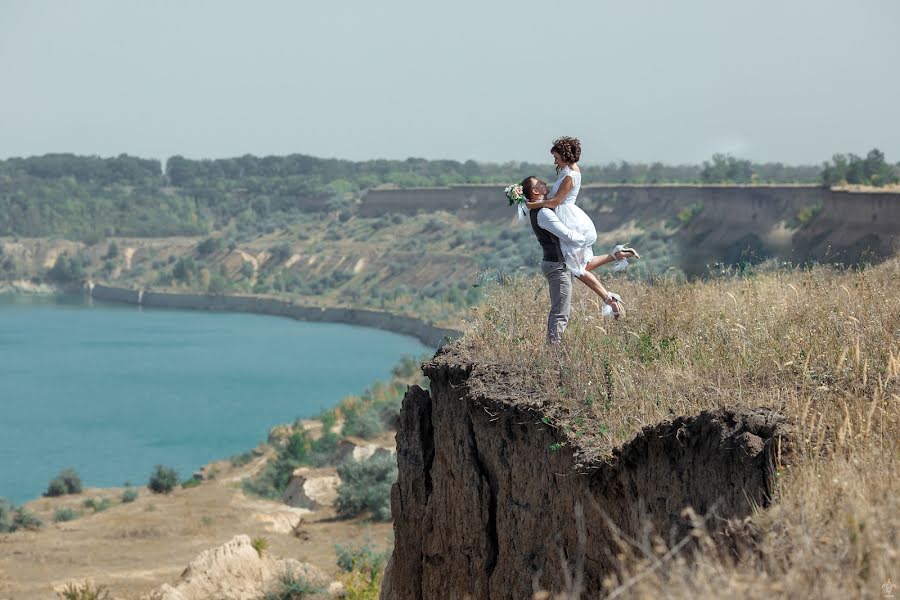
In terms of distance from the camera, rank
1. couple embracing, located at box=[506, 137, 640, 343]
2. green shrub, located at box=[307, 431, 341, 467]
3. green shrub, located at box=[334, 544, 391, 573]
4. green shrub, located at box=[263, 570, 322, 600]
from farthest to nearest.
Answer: green shrub, located at box=[307, 431, 341, 467] < green shrub, located at box=[334, 544, 391, 573] < green shrub, located at box=[263, 570, 322, 600] < couple embracing, located at box=[506, 137, 640, 343]

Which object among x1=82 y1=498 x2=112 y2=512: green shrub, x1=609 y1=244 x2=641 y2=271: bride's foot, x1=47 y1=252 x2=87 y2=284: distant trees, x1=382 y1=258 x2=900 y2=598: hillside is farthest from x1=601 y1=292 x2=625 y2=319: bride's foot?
x1=47 y1=252 x2=87 y2=284: distant trees

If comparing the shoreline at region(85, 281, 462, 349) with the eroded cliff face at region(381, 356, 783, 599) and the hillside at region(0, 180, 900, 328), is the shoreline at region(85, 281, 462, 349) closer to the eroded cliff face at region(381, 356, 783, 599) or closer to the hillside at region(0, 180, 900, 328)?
the hillside at region(0, 180, 900, 328)

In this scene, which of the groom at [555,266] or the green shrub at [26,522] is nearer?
the groom at [555,266]

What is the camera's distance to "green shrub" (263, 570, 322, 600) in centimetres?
1877

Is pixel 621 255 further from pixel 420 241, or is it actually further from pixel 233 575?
pixel 420 241

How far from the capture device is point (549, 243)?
9.84 m

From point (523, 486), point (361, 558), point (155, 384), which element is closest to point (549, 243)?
point (523, 486)

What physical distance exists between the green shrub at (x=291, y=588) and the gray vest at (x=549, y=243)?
1052 cm

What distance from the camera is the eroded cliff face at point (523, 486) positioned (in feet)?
20.1

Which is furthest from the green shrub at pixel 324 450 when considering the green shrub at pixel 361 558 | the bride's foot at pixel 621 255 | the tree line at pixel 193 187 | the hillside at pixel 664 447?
the tree line at pixel 193 187

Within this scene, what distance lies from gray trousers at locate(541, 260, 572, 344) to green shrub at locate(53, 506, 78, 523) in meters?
27.8

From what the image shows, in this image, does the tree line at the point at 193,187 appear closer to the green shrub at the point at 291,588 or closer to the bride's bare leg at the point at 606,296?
the green shrub at the point at 291,588

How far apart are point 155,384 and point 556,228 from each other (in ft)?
217

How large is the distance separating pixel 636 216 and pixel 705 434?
264 ft
